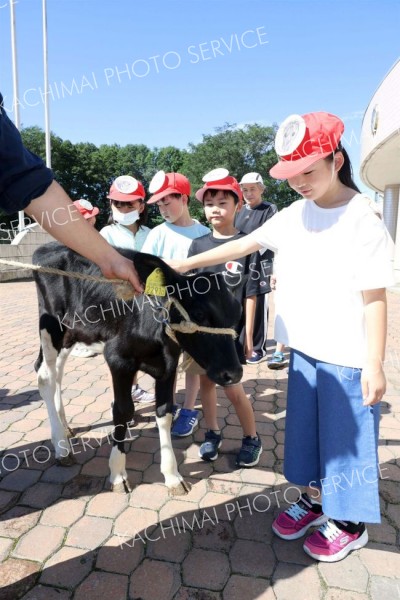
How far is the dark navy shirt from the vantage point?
1.42 m

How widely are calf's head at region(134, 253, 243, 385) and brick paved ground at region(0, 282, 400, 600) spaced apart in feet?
3.02

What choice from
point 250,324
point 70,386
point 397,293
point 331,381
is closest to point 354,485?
point 331,381

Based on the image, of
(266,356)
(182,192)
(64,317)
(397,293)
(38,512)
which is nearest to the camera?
(38,512)

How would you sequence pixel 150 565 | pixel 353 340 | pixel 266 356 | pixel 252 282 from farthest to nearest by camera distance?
1. pixel 266 356
2. pixel 252 282
3. pixel 150 565
4. pixel 353 340

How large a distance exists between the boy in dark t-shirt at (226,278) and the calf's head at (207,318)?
468 millimetres

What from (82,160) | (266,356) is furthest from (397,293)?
(82,160)

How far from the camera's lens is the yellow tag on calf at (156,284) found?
215 cm

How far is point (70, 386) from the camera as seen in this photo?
182 inches

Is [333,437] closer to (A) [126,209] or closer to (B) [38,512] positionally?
(B) [38,512]

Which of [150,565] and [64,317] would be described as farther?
[64,317]

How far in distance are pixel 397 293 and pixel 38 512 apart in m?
15.3

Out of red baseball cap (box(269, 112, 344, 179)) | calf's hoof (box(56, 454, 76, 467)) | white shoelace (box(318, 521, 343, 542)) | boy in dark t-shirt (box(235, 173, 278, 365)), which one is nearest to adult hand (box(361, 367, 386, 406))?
white shoelace (box(318, 521, 343, 542))

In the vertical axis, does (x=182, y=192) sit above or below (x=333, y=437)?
above

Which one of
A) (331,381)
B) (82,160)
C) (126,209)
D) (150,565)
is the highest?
(82,160)
